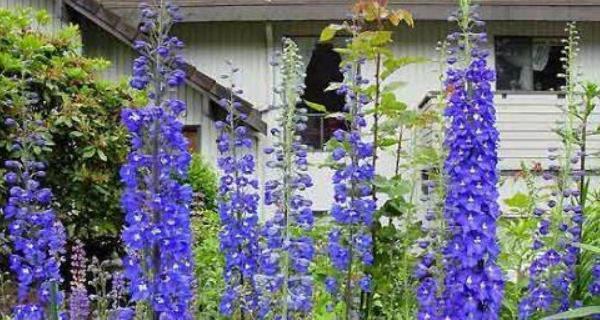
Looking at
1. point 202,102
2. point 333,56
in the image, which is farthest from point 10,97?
point 333,56

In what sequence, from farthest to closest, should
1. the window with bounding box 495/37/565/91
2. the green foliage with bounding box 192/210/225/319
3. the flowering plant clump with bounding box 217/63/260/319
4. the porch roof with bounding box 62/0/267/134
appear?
the window with bounding box 495/37/565/91, the porch roof with bounding box 62/0/267/134, the green foliage with bounding box 192/210/225/319, the flowering plant clump with bounding box 217/63/260/319

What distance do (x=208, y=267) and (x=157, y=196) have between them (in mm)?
3246

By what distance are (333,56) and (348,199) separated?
10688 mm

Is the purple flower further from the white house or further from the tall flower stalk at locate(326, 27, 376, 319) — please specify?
the white house

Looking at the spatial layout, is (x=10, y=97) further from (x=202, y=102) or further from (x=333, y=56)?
(x=333, y=56)

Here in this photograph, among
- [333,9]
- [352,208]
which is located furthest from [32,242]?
[333,9]

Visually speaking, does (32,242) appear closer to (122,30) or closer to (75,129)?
(75,129)

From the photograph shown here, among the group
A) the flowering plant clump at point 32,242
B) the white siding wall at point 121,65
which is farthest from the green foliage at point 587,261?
the white siding wall at point 121,65

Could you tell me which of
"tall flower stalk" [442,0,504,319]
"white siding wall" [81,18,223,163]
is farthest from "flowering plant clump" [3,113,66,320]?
"white siding wall" [81,18,223,163]

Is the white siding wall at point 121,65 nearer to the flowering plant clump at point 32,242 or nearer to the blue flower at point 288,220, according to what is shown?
the flowering plant clump at point 32,242

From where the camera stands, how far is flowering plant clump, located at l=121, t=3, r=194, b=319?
3361 mm

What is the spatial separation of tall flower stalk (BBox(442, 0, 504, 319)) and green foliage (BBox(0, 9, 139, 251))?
4.88 m

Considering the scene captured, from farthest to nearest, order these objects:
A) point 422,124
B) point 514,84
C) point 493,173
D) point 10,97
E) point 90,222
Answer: point 514,84
point 90,222
point 10,97
point 422,124
point 493,173

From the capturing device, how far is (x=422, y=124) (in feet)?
15.7
